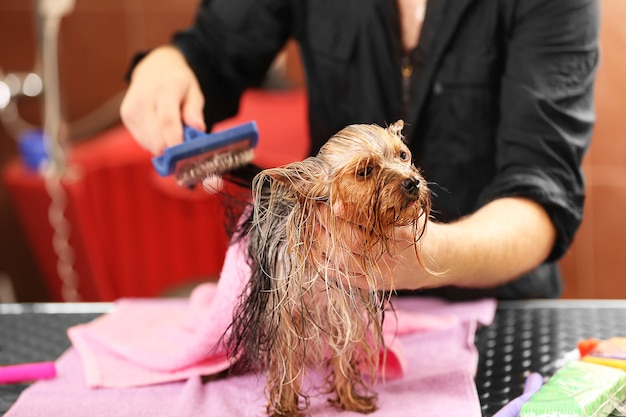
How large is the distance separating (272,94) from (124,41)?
1.69 ft

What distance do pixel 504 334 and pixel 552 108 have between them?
0.32m

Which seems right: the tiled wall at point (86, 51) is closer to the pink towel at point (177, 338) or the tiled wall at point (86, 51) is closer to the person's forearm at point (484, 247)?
the pink towel at point (177, 338)

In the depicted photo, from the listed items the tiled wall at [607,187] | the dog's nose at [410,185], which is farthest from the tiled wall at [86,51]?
the dog's nose at [410,185]

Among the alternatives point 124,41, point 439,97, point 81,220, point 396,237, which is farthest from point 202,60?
point 124,41

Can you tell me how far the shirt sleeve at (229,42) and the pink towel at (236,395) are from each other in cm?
45

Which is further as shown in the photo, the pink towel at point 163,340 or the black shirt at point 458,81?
the black shirt at point 458,81

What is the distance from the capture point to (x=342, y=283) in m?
0.81

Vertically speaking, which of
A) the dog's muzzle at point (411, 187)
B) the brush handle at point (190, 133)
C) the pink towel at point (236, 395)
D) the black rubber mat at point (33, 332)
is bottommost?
the pink towel at point (236, 395)

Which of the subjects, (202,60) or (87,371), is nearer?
(87,371)

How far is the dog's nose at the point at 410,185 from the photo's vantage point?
2.41 feet

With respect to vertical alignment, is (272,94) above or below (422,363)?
above

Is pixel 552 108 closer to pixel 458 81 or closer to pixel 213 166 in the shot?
pixel 458 81

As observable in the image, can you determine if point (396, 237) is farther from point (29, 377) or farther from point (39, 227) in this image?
point (39, 227)

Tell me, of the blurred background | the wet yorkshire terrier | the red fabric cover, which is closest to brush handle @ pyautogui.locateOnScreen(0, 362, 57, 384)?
the wet yorkshire terrier
